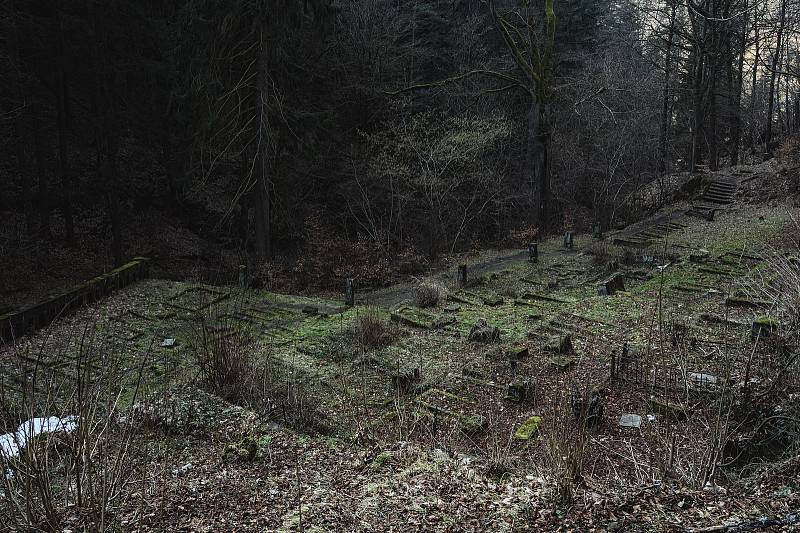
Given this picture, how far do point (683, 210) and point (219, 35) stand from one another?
18111 millimetres

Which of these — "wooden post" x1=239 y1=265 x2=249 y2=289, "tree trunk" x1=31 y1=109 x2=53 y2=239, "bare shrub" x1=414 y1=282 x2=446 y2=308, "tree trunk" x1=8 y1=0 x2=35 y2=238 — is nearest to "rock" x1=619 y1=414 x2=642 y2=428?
"bare shrub" x1=414 y1=282 x2=446 y2=308

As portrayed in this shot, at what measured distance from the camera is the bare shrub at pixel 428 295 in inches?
481

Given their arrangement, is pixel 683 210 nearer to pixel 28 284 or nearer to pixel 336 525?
pixel 336 525

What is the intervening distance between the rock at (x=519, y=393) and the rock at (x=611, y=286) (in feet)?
17.9

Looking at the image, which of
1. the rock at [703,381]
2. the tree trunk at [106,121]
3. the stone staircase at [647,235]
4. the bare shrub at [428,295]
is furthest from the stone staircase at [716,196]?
the tree trunk at [106,121]

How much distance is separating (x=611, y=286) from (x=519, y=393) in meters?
5.91

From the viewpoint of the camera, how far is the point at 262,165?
49.8ft

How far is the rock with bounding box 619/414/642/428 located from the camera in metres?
6.09

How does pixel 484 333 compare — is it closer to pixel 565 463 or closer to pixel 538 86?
pixel 565 463

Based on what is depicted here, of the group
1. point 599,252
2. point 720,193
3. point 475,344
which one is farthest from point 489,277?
point 720,193

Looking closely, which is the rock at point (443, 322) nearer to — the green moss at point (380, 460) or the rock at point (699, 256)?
the green moss at point (380, 460)

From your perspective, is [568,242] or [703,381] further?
[568,242]

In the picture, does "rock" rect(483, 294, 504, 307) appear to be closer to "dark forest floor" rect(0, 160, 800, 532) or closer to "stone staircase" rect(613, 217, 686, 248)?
"dark forest floor" rect(0, 160, 800, 532)

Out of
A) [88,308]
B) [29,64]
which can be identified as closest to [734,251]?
[88,308]
